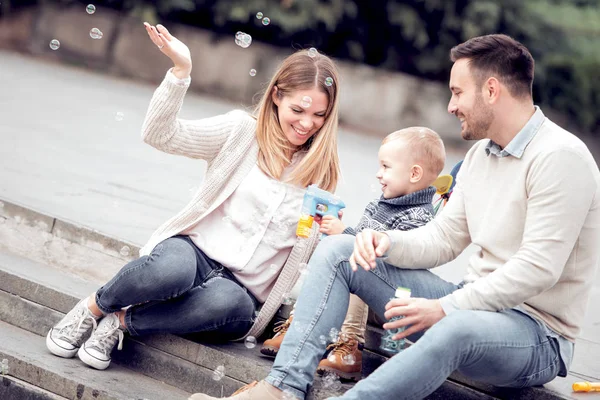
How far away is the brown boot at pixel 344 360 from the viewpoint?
9.52ft

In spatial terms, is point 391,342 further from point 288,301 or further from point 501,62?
point 501,62

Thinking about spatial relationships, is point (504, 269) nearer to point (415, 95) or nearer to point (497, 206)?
point (497, 206)

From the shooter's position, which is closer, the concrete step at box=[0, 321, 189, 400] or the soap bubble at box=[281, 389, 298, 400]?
the soap bubble at box=[281, 389, 298, 400]

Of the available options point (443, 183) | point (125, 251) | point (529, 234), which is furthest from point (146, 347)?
point (529, 234)

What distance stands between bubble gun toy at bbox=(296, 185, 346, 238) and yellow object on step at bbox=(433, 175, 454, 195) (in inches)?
19.4

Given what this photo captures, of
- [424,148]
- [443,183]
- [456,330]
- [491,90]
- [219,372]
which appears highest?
[491,90]

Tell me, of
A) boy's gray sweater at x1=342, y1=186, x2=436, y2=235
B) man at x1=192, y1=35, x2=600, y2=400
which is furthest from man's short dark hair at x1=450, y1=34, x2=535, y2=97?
boy's gray sweater at x1=342, y1=186, x2=436, y2=235

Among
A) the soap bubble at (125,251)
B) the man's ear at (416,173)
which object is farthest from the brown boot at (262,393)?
the soap bubble at (125,251)

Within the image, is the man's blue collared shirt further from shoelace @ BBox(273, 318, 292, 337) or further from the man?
shoelace @ BBox(273, 318, 292, 337)

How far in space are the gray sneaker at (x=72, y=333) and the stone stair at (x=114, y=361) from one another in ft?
0.12

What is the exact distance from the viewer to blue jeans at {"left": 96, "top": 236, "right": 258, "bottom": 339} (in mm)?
2912

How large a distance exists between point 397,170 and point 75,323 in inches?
47.4

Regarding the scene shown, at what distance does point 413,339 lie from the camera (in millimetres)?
2732

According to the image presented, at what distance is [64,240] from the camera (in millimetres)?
3898
